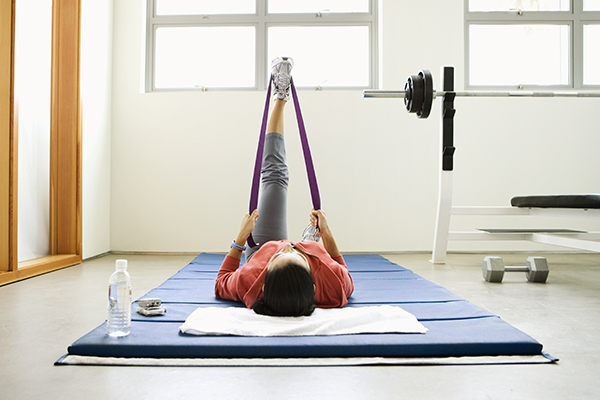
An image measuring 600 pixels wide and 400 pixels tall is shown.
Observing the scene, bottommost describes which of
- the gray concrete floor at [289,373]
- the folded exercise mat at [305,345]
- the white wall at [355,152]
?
the gray concrete floor at [289,373]

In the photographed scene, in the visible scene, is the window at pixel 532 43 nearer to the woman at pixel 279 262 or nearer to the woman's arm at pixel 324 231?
the woman at pixel 279 262

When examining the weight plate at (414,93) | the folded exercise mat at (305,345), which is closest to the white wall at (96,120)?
the folded exercise mat at (305,345)

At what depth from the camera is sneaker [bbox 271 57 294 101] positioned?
2555mm

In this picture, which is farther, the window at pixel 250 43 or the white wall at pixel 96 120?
the window at pixel 250 43

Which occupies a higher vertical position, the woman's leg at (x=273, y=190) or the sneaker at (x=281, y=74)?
the sneaker at (x=281, y=74)

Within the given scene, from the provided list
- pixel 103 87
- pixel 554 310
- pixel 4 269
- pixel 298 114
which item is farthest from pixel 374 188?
pixel 4 269

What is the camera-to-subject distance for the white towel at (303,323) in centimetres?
156

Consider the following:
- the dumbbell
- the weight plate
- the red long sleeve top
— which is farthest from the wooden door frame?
the dumbbell

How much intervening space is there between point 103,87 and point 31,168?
1.26 meters

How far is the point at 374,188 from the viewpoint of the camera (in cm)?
444

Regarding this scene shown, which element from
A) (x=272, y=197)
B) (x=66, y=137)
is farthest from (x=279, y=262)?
(x=66, y=137)

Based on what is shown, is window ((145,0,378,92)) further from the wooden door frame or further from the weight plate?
the weight plate

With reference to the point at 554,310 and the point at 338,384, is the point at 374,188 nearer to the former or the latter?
the point at 554,310

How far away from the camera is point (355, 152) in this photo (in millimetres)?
4449
